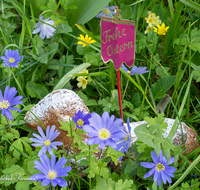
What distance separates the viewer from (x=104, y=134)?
31.2 inches

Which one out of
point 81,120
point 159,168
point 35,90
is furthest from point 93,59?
point 159,168

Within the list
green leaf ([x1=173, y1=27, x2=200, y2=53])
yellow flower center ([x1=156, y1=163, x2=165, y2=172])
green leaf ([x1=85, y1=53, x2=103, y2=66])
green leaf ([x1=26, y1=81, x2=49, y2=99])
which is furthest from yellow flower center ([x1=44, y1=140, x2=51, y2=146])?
green leaf ([x1=173, y1=27, x2=200, y2=53])

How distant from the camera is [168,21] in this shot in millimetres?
2141

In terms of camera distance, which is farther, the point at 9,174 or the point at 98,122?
the point at 9,174

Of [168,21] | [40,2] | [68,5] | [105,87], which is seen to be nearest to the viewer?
[105,87]

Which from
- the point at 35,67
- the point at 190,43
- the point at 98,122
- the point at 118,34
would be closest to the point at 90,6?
the point at 35,67

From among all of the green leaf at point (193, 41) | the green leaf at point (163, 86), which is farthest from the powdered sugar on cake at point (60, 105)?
the green leaf at point (193, 41)

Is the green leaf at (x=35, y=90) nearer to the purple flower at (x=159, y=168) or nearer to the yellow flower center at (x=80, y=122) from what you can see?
the yellow flower center at (x=80, y=122)

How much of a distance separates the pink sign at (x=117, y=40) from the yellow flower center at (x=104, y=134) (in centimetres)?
38

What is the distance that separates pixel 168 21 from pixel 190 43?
1.76 feet

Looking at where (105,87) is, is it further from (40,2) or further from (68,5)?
(40,2)

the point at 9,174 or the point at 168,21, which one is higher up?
the point at 168,21

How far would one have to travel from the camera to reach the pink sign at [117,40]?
1020 millimetres

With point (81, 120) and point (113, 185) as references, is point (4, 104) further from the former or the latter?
point (113, 185)
